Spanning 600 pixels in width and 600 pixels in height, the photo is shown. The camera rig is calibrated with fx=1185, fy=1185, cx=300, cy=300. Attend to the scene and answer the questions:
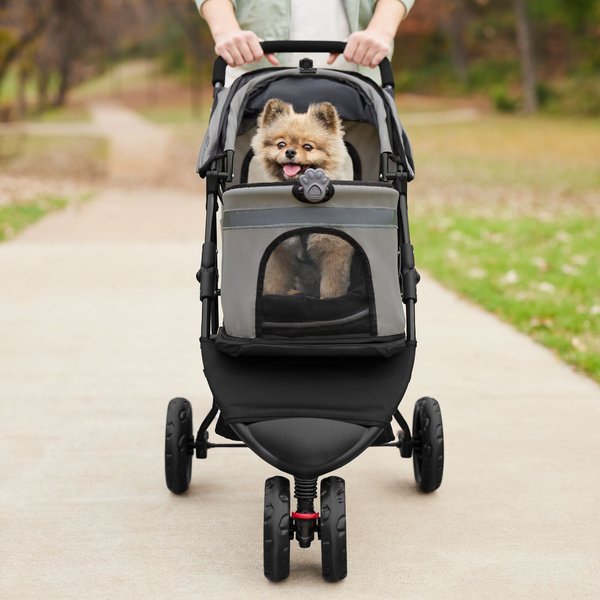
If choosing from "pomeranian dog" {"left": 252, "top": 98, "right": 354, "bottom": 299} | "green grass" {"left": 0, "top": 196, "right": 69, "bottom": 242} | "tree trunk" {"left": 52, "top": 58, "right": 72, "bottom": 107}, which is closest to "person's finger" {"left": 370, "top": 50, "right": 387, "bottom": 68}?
"pomeranian dog" {"left": 252, "top": 98, "right": 354, "bottom": 299}

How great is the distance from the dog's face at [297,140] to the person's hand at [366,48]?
0.73ft

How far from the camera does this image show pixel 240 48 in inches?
162

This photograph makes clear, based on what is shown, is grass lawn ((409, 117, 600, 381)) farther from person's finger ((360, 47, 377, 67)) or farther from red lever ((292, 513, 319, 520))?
red lever ((292, 513, 319, 520))

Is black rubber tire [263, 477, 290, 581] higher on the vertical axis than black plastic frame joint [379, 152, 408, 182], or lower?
lower

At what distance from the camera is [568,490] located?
178 inches

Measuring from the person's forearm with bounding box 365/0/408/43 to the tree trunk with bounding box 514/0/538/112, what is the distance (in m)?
41.2

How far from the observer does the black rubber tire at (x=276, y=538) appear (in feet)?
11.6

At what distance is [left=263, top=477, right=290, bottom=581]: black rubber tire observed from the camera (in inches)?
139

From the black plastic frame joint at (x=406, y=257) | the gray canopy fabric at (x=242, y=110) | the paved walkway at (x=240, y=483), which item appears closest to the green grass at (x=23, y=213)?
the paved walkway at (x=240, y=483)

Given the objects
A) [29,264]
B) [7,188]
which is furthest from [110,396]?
[7,188]

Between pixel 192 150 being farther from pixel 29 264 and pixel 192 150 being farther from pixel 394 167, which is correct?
pixel 394 167

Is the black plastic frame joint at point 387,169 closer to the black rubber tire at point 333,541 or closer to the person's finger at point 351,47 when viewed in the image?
the person's finger at point 351,47

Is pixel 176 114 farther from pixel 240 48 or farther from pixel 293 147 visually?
pixel 293 147

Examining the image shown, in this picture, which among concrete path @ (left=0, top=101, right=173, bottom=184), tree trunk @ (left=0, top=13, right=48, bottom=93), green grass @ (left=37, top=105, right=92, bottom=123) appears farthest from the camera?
green grass @ (left=37, top=105, right=92, bottom=123)
